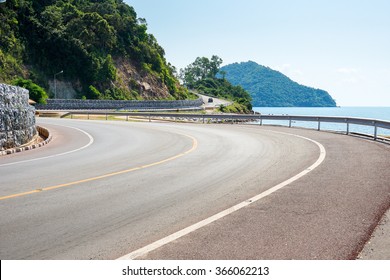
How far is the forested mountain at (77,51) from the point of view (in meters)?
75.6

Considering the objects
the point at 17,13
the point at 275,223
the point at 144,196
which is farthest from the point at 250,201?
the point at 17,13

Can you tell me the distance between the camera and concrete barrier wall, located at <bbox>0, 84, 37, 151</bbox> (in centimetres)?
1469

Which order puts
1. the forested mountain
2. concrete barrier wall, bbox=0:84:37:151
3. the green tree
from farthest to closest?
the forested mountain
the green tree
concrete barrier wall, bbox=0:84:37:151

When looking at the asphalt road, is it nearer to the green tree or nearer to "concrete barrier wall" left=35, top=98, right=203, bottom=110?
the green tree

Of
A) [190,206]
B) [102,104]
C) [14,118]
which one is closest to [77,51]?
[102,104]

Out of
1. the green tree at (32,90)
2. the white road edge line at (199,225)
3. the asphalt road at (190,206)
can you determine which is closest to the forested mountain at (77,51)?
the green tree at (32,90)

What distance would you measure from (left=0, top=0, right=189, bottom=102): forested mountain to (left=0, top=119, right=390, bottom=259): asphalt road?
65577 mm

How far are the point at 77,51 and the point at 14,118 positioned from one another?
7452 centimetres

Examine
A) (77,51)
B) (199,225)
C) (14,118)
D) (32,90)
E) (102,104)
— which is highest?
(77,51)

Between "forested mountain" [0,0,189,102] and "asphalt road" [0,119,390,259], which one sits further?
"forested mountain" [0,0,189,102]

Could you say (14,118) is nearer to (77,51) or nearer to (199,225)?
(199,225)

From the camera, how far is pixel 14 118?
51.3 ft

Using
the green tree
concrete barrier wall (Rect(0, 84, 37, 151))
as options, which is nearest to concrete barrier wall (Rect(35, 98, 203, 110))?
the green tree

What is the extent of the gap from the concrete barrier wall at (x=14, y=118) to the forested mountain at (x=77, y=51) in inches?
2183
